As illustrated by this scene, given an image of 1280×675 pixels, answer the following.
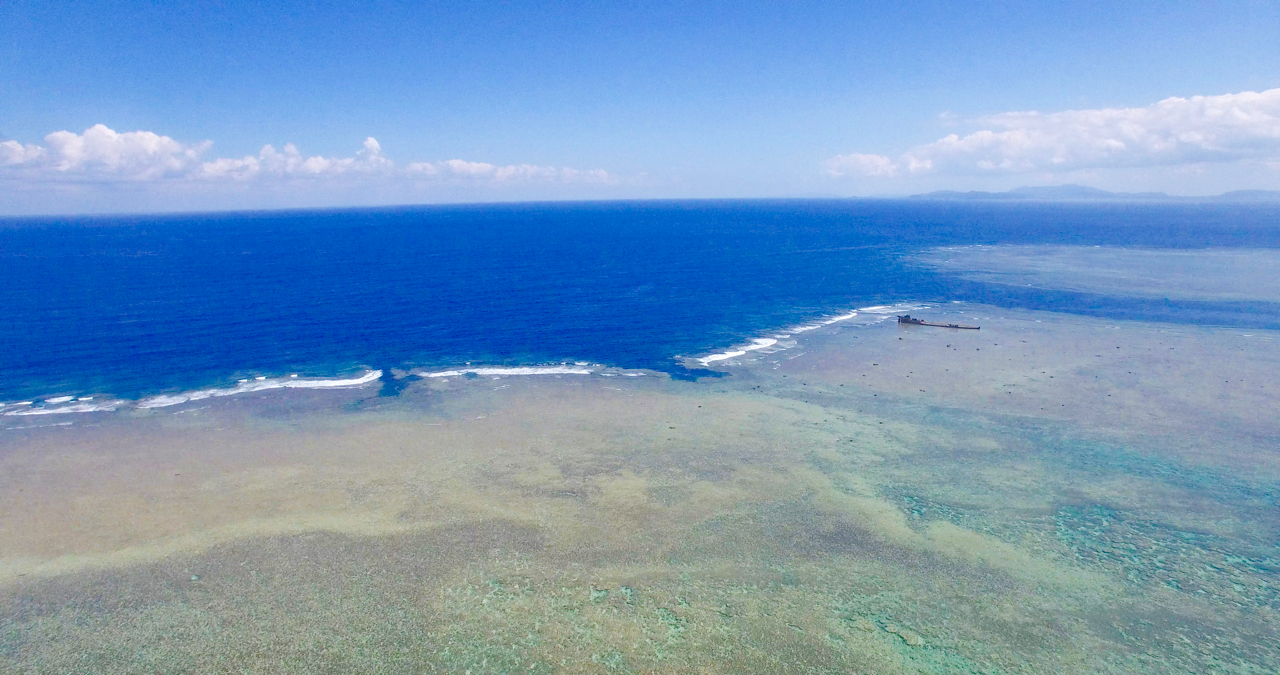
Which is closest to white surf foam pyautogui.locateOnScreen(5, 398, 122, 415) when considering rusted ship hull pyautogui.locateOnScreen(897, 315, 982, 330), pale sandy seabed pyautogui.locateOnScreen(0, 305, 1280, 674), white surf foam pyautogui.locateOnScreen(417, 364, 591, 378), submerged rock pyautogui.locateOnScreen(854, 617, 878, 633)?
pale sandy seabed pyautogui.locateOnScreen(0, 305, 1280, 674)

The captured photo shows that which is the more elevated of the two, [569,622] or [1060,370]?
[1060,370]

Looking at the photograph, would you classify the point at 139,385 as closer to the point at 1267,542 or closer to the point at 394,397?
the point at 394,397

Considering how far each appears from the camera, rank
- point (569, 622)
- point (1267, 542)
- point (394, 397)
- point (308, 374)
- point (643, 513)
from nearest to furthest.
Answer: point (569, 622) → point (1267, 542) → point (643, 513) → point (394, 397) → point (308, 374)

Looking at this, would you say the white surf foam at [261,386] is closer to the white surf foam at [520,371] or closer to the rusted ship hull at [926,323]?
the white surf foam at [520,371]

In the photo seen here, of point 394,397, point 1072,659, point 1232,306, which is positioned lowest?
point 1072,659

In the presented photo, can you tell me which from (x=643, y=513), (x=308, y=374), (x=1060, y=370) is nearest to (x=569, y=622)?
(x=643, y=513)

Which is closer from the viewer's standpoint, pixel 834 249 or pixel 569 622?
pixel 569 622

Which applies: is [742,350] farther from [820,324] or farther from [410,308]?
[410,308]
